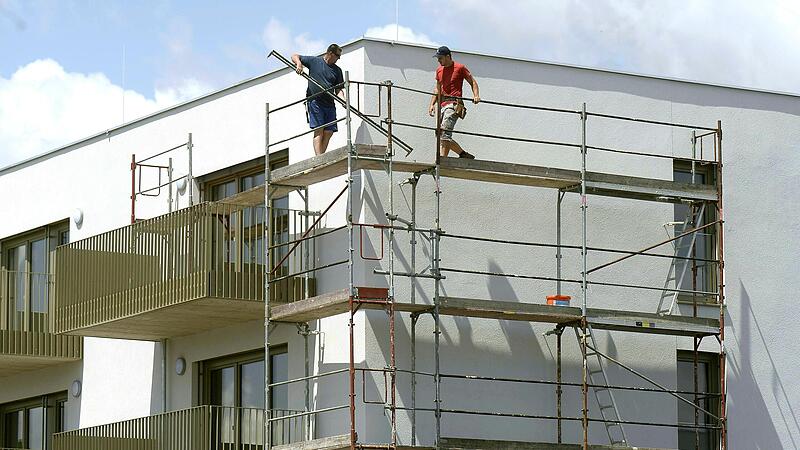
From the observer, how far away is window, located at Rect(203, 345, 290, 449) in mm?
23906

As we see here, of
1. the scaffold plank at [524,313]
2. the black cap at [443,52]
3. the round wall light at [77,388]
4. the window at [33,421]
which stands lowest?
the window at [33,421]

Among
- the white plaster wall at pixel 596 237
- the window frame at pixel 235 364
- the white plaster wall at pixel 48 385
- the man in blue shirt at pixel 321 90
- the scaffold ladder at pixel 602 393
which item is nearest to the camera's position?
the man in blue shirt at pixel 321 90

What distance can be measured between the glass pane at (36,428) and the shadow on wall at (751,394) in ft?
34.5

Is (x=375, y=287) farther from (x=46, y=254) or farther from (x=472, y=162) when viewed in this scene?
(x=46, y=254)

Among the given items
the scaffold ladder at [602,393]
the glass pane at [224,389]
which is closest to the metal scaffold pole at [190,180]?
the glass pane at [224,389]

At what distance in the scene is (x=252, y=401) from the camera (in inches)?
992

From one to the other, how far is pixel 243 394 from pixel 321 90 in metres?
4.52

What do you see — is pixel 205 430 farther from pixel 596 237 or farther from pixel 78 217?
pixel 78 217

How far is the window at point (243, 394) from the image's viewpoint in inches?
941

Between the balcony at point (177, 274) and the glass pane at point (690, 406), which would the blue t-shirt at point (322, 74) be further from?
the glass pane at point (690, 406)

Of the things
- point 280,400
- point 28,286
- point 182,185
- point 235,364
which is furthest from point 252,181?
point 28,286

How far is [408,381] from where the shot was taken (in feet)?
76.4

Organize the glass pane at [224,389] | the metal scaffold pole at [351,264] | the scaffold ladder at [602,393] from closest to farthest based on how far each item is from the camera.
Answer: the metal scaffold pole at [351,264]
the scaffold ladder at [602,393]
the glass pane at [224,389]

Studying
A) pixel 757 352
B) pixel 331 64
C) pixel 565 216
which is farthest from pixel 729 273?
pixel 331 64
